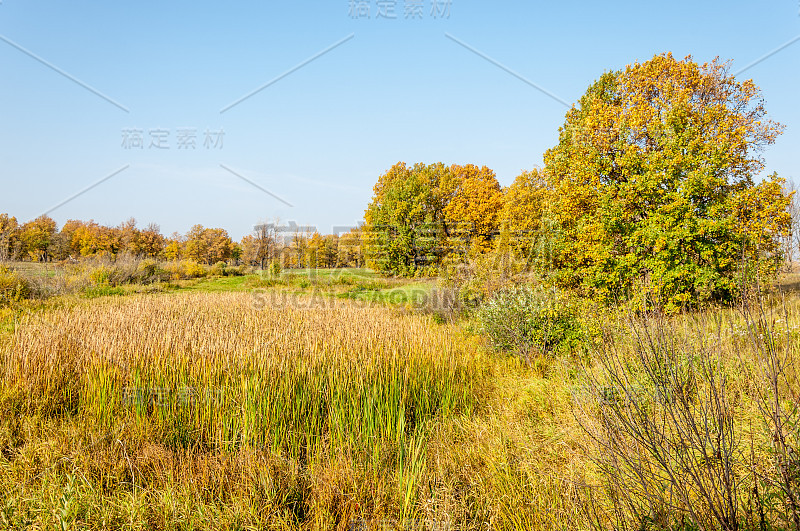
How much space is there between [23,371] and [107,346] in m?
0.97

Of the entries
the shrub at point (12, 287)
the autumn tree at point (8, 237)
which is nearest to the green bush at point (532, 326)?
the shrub at point (12, 287)

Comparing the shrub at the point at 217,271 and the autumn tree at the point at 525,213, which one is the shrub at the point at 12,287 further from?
the shrub at the point at 217,271

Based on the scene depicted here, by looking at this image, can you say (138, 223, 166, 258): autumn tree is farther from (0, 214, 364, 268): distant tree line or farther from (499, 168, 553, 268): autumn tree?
(499, 168, 553, 268): autumn tree

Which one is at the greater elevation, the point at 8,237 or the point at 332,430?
the point at 8,237

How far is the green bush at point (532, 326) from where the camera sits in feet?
25.5

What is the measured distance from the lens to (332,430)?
4.47 meters

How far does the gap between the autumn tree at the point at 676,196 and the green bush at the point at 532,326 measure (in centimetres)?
129

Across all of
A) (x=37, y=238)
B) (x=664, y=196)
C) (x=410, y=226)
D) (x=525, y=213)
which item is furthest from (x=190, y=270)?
(x=664, y=196)

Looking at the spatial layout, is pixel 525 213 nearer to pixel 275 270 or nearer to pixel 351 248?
pixel 275 270

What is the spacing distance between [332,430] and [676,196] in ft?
33.1

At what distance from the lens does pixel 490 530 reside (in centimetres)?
302

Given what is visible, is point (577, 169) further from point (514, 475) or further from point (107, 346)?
point (107, 346)

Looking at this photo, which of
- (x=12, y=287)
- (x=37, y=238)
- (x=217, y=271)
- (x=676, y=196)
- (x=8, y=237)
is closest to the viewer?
(x=676, y=196)

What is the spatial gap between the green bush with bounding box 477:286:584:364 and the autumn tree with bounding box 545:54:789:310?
1.29 m
